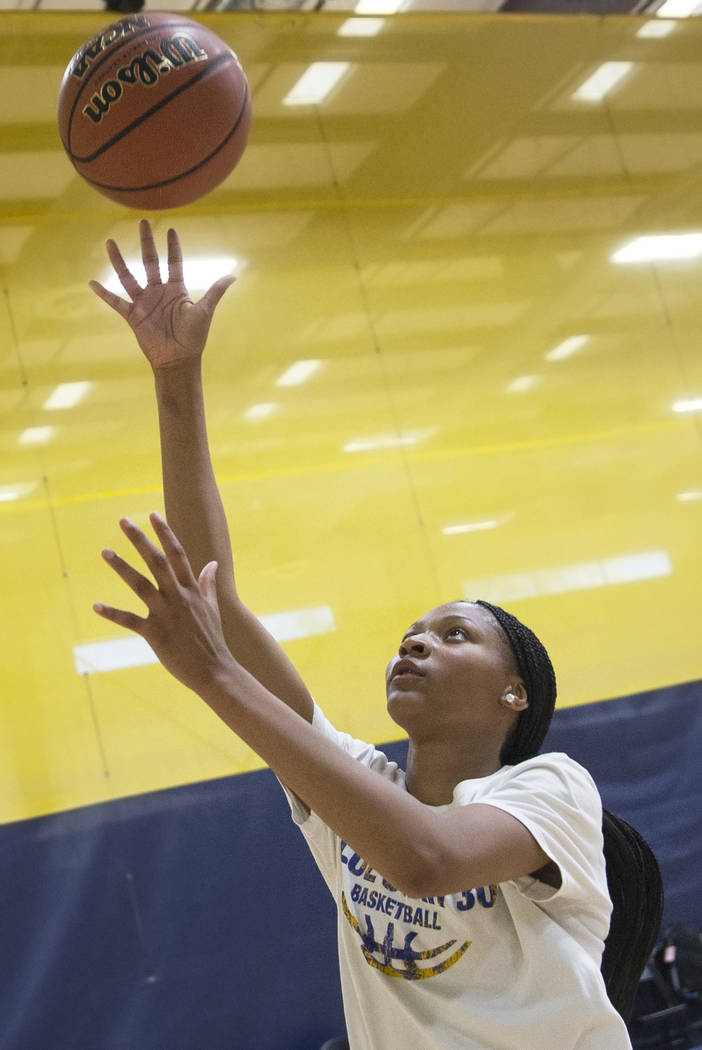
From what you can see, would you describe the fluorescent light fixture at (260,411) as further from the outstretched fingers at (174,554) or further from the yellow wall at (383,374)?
the outstretched fingers at (174,554)

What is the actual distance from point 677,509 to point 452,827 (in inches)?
126

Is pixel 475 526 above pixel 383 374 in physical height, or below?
below

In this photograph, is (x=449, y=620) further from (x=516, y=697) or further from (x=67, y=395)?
(x=67, y=395)

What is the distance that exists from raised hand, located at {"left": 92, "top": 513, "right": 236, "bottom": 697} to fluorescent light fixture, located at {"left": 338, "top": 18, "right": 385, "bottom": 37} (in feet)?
12.5

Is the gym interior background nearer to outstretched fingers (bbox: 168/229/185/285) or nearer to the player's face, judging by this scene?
the player's face

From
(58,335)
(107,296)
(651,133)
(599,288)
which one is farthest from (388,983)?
(651,133)

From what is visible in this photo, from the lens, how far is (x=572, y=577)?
4066mm

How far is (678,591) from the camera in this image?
4.17 meters

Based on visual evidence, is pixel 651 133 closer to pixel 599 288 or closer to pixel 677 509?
pixel 599 288

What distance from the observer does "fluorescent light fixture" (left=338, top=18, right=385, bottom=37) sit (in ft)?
14.7

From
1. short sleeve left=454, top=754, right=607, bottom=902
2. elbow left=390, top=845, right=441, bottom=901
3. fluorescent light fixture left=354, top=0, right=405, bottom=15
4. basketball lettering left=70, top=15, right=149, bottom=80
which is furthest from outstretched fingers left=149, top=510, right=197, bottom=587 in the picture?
fluorescent light fixture left=354, top=0, right=405, bottom=15

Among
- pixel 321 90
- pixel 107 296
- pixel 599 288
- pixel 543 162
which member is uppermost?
pixel 321 90

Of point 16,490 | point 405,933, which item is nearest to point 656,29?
point 16,490

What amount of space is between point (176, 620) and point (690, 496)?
3.45 metres
